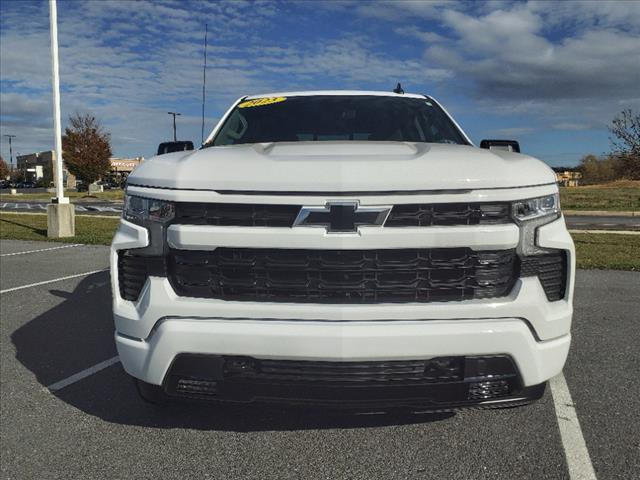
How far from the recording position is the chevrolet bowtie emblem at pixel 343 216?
2.28 m

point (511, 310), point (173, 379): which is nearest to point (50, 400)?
point (173, 379)

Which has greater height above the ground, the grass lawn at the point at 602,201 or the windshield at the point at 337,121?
the windshield at the point at 337,121

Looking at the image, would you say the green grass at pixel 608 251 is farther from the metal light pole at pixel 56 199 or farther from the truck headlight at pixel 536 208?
the metal light pole at pixel 56 199

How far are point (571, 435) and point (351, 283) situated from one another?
148cm

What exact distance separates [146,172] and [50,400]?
5.54 feet

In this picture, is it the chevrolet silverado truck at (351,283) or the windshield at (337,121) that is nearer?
the chevrolet silverado truck at (351,283)

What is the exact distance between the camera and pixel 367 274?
2324 mm

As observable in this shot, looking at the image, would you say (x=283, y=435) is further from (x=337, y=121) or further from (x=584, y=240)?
(x=584, y=240)

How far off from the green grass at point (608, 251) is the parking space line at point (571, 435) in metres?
6.11

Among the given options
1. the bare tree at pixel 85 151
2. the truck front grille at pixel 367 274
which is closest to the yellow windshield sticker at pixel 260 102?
the truck front grille at pixel 367 274

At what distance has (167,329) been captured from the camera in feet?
7.75

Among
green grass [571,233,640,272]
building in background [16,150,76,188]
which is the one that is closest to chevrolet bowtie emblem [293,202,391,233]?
green grass [571,233,640,272]

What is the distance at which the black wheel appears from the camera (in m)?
2.56

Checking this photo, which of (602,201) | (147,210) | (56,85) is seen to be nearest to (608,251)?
(147,210)
